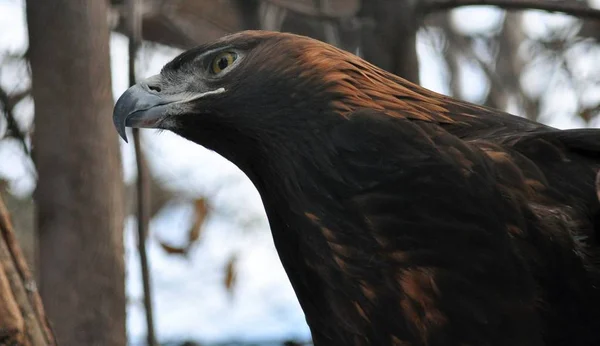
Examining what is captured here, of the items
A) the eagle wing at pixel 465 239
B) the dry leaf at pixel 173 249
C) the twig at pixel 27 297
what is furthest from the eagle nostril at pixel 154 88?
the dry leaf at pixel 173 249

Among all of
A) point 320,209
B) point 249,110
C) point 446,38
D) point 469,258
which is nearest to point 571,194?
point 469,258

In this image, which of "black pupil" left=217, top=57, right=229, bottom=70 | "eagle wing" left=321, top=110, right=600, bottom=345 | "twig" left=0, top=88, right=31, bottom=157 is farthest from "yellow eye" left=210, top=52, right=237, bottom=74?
"twig" left=0, top=88, right=31, bottom=157

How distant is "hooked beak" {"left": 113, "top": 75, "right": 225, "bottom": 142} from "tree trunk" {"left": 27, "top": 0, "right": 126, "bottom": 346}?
13.8 inches

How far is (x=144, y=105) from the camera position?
3.23 metres

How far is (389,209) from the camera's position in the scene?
286 cm

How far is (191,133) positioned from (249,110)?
0.69ft

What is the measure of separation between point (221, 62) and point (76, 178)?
68 cm

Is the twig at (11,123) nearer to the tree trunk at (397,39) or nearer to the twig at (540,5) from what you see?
the tree trunk at (397,39)

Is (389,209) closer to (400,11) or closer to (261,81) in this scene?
(261,81)

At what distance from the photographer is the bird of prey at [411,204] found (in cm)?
279

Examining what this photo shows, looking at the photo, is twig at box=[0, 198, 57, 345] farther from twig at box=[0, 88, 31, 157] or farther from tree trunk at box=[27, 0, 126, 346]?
twig at box=[0, 88, 31, 157]

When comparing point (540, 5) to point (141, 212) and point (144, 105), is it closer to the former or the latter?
point (144, 105)

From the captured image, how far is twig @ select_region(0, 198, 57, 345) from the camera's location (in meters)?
2.98

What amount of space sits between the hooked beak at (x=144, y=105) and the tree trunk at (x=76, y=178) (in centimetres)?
35
